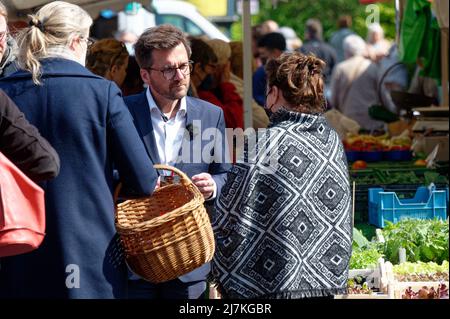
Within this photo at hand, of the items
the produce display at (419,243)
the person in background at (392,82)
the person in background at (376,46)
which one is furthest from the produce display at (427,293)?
the person in background at (376,46)

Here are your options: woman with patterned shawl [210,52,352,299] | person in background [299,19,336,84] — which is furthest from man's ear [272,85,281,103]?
person in background [299,19,336,84]

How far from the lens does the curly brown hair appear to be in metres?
4.20

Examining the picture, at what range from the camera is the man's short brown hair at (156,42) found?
15.8 ft

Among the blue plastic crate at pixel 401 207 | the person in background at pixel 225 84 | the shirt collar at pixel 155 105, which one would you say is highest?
the shirt collar at pixel 155 105

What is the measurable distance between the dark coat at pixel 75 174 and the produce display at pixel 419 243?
2383mm

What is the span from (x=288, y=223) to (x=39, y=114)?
99 cm

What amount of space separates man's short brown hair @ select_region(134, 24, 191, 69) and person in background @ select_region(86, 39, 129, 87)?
1.53 meters

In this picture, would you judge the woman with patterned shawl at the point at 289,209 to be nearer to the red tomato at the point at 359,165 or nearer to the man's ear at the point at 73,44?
the man's ear at the point at 73,44

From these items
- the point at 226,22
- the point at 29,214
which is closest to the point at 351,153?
the point at 29,214

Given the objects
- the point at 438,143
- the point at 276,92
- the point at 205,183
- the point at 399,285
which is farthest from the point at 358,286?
the point at 438,143

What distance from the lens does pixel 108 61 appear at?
6.45 meters

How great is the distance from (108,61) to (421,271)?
219cm

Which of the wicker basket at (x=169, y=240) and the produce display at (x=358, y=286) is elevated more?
the wicker basket at (x=169, y=240)

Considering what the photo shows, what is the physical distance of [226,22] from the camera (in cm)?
2036
